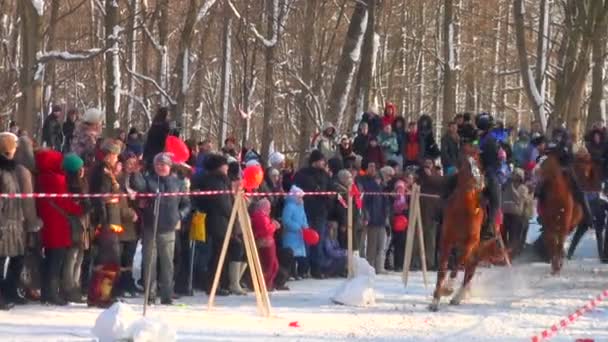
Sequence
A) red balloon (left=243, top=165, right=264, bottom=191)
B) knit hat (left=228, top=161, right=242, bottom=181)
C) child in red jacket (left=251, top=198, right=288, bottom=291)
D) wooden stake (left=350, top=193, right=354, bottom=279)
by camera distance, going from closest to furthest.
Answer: red balloon (left=243, top=165, right=264, bottom=191), knit hat (left=228, top=161, right=242, bottom=181), child in red jacket (left=251, top=198, right=288, bottom=291), wooden stake (left=350, top=193, right=354, bottom=279)

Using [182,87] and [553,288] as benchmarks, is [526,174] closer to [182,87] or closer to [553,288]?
[553,288]

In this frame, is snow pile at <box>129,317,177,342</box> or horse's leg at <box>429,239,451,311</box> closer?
snow pile at <box>129,317,177,342</box>

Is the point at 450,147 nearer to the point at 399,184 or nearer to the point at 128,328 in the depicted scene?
the point at 399,184

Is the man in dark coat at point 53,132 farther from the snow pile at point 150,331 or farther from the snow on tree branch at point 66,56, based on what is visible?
the snow pile at point 150,331

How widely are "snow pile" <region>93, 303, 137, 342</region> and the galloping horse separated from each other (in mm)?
5868

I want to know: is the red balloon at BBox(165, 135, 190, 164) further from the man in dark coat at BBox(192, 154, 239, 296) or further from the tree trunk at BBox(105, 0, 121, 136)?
the tree trunk at BBox(105, 0, 121, 136)

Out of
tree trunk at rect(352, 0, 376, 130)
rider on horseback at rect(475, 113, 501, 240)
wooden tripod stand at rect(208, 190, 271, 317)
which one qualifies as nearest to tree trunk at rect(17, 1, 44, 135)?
tree trunk at rect(352, 0, 376, 130)

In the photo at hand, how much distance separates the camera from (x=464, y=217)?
18.3 metres

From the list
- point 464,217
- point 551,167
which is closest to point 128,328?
point 464,217

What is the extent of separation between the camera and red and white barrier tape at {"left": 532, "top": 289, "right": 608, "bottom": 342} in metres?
15.1

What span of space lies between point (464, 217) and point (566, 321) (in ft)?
7.96

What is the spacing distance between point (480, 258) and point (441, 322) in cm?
269

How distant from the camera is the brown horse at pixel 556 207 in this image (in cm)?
2220

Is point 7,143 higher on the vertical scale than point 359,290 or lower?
higher
